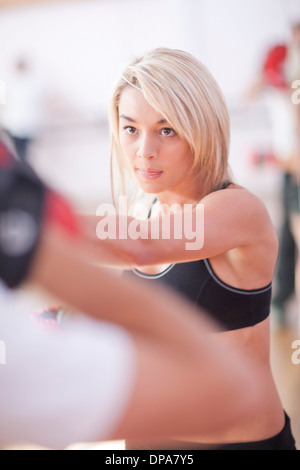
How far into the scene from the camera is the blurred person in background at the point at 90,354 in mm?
286

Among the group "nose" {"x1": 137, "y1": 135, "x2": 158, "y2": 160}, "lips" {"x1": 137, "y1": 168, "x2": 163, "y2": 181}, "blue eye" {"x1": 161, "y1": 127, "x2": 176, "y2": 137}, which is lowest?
"lips" {"x1": 137, "y1": 168, "x2": 163, "y2": 181}

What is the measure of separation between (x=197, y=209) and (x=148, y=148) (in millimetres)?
100

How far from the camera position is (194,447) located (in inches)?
28.8

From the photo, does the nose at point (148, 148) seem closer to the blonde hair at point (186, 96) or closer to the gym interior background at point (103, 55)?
the blonde hair at point (186, 96)

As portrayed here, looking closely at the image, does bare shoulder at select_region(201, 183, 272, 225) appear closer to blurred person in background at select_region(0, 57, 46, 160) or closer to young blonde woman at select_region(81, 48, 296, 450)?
young blonde woman at select_region(81, 48, 296, 450)

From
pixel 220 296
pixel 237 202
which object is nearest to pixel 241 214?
pixel 237 202

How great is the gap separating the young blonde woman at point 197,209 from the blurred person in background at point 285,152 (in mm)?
1123

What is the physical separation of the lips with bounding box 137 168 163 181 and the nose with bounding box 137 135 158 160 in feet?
0.08

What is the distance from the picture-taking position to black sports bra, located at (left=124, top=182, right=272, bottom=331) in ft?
2.42

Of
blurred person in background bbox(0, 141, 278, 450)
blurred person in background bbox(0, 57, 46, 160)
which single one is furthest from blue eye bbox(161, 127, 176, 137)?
blurred person in background bbox(0, 57, 46, 160)

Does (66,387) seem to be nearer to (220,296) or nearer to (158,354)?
(158,354)

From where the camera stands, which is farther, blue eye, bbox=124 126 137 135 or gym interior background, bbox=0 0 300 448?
→ gym interior background, bbox=0 0 300 448

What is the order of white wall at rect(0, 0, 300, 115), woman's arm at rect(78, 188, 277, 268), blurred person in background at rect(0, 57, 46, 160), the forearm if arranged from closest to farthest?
the forearm < woman's arm at rect(78, 188, 277, 268) < blurred person in background at rect(0, 57, 46, 160) < white wall at rect(0, 0, 300, 115)
